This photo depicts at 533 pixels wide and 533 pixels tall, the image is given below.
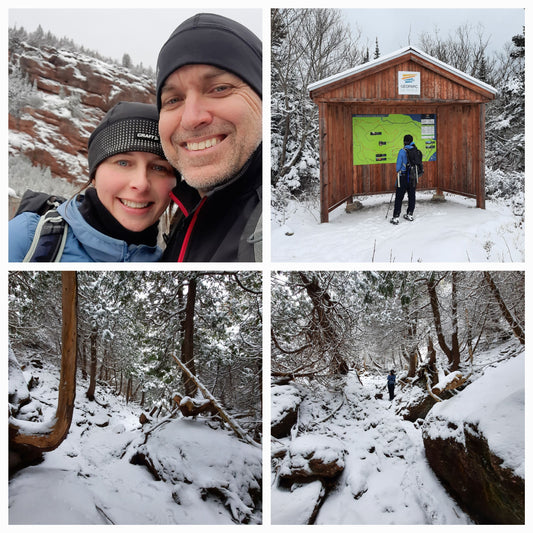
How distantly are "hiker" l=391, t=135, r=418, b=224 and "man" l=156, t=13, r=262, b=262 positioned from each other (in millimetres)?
837

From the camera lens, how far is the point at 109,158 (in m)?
1.68

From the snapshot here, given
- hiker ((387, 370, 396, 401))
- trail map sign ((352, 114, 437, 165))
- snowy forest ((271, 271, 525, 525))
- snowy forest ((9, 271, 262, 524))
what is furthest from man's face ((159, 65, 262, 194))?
hiker ((387, 370, 396, 401))

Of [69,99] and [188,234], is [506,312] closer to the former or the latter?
[188,234]

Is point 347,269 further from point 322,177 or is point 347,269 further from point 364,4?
point 364,4

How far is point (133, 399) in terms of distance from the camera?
1.92 metres

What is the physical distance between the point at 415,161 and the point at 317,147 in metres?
0.61

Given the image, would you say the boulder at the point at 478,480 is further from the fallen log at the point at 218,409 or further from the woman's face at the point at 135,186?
the woman's face at the point at 135,186

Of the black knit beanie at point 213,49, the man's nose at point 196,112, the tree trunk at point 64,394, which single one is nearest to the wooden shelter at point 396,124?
the black knit beanie at point 213,49

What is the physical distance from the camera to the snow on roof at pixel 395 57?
6.41 feet

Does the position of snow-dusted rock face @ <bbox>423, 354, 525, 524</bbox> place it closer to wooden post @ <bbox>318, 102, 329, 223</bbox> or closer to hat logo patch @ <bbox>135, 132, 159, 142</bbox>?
wooden post @ <bbox>318, 102, 329, 223</bbox>

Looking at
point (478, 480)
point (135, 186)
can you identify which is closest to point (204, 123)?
point (135, 186)

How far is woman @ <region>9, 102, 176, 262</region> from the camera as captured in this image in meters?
1.67

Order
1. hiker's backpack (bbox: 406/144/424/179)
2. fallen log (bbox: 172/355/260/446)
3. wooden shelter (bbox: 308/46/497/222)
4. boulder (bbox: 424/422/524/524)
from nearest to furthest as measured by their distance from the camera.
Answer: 1. boulder (bbox: 424/422/524/524)
2. fallen log (bbox: 172/355/260/446)
3. wooden shelter (bbox: 308/46/497/222)
4. hiker's backpack (bbox: 406/144/424/179)
